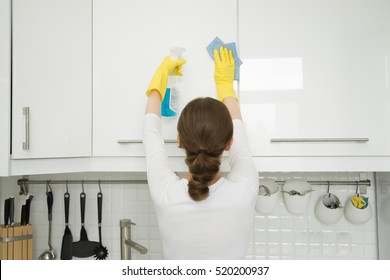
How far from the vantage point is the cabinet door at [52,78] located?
2.85 feet

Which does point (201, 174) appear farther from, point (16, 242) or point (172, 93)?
point (16, 242)

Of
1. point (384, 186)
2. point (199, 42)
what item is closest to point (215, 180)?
point (199, 42)

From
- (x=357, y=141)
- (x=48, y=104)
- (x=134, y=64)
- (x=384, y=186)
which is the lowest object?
(x=384, y=186)

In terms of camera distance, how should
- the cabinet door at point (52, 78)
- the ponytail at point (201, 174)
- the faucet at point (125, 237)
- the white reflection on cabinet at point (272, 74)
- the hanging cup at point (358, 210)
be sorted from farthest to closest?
the faucet at point (125, 237)
the hanging cup at point (358, 210)
the white reflection on cabinet at point (272, 74)
the cabinet door at point (52, 78)
the ponytail at point (201, 174)

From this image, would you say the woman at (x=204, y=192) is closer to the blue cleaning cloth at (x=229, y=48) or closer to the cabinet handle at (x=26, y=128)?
the blue cleaning cloth at (x=229, y=48)

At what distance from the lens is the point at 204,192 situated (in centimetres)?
75

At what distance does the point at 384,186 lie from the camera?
1.19 metres

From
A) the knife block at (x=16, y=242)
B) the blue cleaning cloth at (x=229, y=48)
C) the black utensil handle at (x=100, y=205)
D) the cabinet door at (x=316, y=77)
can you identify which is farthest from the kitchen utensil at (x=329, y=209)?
the knife block at (x=16, y=242)

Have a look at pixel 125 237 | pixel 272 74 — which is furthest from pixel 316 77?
pixel 125 237

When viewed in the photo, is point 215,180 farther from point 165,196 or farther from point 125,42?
point 125,42

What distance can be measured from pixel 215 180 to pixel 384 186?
0.77 metres

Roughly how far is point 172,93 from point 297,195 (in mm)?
669

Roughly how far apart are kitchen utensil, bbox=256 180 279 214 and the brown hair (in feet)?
1.81

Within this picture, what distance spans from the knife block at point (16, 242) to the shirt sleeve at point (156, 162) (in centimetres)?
80
